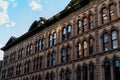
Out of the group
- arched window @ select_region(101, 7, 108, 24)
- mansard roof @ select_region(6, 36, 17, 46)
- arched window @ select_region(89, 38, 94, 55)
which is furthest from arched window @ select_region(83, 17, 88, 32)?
mansard roof @ select_region(6, 36, 17, 46)

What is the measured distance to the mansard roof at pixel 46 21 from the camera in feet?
116

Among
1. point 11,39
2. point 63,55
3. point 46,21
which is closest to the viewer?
point 63,55

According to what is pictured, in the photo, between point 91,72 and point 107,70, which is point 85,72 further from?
point 107,70

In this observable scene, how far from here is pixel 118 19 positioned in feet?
92.7

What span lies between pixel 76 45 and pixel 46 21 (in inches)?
416

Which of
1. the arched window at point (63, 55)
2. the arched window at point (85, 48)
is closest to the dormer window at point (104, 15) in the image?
the arched window at point (85, 48)

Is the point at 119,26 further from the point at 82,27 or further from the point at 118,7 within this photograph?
the point at 82,27

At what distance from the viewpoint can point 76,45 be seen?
3403cm

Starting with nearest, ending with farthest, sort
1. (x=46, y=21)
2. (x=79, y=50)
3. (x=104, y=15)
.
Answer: (x=104, y=15) → (x=79, y=50) → (x=46, y=21)

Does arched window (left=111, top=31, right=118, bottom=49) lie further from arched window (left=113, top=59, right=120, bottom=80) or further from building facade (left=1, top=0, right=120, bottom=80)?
arched window (left=113, top=59, right=120, bottom=80)

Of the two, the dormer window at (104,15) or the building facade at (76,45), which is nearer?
the building facade at (76,45)

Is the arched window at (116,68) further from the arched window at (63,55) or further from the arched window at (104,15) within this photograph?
the arched window at (63,55)

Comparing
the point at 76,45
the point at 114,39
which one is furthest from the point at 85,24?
the point at 114,39

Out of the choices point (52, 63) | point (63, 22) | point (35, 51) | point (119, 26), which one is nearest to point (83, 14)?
point (63, 22)
